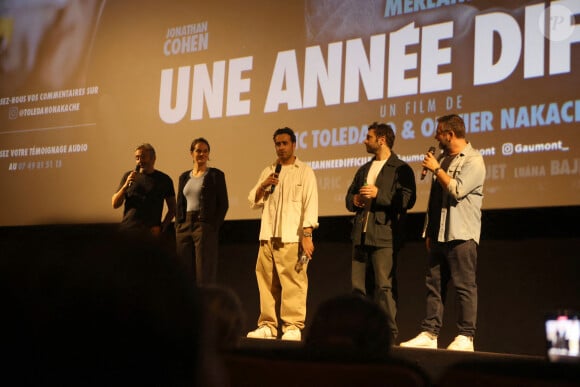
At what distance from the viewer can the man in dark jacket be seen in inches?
169

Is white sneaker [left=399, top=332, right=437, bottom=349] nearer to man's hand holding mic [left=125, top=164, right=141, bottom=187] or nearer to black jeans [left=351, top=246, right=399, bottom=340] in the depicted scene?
black jeans [left=351, top=246, right=399, bottom=340]

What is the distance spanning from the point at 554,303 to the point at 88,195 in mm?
3795

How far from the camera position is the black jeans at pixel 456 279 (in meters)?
3.94

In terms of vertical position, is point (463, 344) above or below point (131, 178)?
below

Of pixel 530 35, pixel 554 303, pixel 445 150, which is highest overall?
pixel 530 35

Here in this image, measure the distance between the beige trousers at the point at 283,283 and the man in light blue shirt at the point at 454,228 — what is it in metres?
0.74

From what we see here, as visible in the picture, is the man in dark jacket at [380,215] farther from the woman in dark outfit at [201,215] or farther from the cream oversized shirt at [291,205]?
the woman in dark outfit at [201,215]

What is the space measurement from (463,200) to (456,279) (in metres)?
0.44

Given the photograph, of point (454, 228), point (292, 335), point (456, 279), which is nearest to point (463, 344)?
point (456, 279)

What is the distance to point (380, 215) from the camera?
4.37 m

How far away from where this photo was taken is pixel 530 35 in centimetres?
445

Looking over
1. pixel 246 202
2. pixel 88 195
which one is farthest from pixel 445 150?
pixel 88 195

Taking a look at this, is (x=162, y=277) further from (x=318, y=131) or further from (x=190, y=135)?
(x=190, y=135)

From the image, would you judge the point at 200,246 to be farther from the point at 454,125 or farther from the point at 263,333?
the point at 454,125
